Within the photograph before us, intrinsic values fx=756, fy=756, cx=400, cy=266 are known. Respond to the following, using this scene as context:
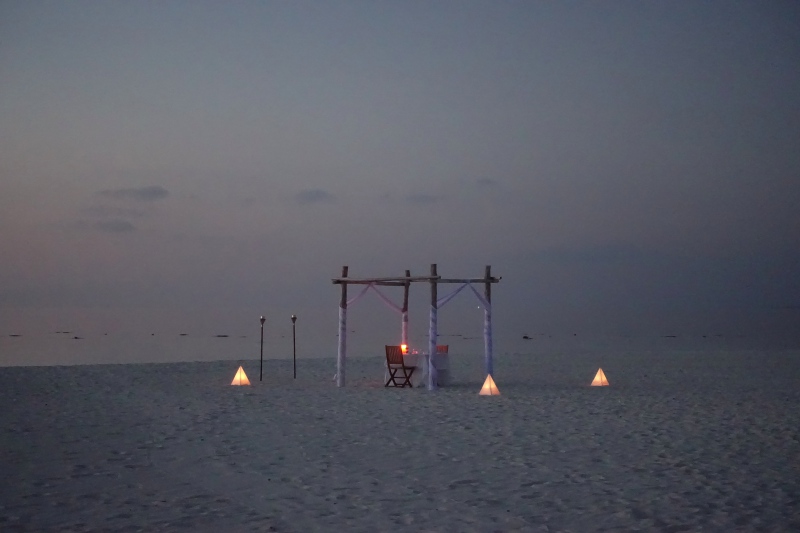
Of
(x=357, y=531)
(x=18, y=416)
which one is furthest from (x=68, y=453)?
(x=357, y=531)

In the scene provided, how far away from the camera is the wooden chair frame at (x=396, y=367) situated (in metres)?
15.8

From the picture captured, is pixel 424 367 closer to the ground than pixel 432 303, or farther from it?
closer to the ground

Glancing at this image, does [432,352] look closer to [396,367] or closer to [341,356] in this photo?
[396,367]

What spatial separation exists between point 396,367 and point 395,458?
761cm

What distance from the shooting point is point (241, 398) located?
43.9 feet

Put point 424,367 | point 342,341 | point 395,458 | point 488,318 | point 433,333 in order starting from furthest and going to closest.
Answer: point 488,318 < point 342,341 < point 424,367 < point 433,333 < point 395,458

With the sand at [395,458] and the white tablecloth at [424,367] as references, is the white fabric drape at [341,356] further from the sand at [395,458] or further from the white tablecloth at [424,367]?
the white tablecloth at [424,367]

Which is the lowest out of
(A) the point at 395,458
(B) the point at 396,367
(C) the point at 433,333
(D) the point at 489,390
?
(A) the point at 395,458

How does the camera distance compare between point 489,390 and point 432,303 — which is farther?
point 432,303

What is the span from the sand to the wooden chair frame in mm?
895

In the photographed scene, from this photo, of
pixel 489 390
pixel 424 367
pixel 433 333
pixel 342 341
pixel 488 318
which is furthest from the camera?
pixel 488 318

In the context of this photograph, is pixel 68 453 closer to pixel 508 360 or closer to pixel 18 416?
pixel 18 416

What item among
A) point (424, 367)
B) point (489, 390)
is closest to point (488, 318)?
point (424, 367)

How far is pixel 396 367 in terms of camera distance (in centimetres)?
1599
